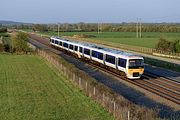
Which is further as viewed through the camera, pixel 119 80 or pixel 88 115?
pixel 119 80

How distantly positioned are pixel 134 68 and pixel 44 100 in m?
12.1

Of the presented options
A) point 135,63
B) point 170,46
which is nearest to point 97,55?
point 135,63

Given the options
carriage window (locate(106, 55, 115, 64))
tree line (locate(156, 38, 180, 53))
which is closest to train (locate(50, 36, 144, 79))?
carriage window (locate(106, 55, 115, 64))

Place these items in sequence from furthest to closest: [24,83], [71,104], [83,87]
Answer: [24,83] < [83,87] < [71,104]

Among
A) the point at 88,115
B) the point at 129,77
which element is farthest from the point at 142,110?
the point at 129,77

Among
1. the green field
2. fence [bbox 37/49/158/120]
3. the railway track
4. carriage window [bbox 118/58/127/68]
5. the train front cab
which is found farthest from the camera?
carriage window [bbox 118/58/127/68]

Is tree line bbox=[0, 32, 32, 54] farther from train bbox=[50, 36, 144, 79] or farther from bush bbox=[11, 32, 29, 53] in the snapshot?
train bbox=[50, 36, 144, 79]

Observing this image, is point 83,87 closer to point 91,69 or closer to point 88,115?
point 88,115

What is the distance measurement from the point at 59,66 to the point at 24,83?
342 inches

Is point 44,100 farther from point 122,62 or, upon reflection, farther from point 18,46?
point 18,46

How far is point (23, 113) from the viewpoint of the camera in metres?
23.6

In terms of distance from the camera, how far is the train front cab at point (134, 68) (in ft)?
123

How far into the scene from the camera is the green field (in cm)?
2295

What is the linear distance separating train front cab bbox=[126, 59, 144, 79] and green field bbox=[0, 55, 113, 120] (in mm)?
5846
